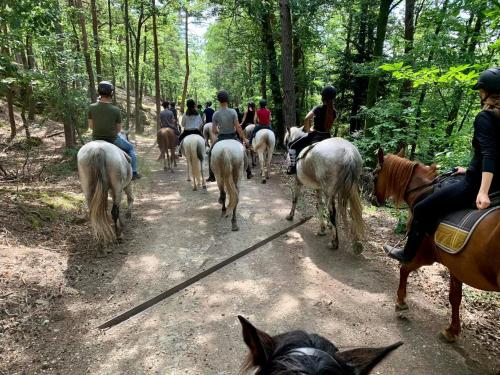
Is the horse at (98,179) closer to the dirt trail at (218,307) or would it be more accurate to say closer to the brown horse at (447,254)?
the dirt trail at (218,307)

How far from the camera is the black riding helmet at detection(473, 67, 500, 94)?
8.41 ft

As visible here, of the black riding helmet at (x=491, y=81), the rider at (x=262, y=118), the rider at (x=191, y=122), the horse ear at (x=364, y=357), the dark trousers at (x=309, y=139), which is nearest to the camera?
the horse ear at (x=364, y=357)

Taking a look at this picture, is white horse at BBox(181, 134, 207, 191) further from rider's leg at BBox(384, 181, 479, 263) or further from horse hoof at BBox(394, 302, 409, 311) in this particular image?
rider's leg at BBox(384, 181, 479, 263)

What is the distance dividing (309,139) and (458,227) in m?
4.53

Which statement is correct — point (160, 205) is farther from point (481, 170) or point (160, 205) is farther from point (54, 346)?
point (481, 170)

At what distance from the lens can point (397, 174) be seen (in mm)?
4109

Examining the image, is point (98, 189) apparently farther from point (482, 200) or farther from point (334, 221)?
point (482, 200)

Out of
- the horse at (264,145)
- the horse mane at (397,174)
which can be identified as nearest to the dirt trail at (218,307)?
the horse mane at (397,174)

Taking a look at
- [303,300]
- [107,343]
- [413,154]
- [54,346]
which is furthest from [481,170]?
[413,154]

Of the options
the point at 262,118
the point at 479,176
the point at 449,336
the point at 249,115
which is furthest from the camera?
the point at 249,115

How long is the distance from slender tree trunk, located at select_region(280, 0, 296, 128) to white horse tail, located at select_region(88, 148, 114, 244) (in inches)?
300

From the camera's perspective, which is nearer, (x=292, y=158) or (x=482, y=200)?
(x=482, y=200)

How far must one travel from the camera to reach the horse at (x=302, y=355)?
3.93 ft

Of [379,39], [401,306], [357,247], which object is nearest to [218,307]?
[401,306]
